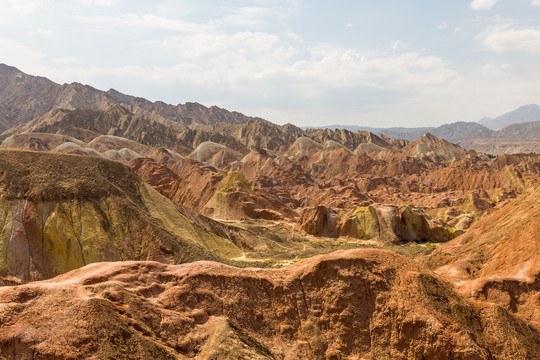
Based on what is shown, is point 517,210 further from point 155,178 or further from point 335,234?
point 155,178

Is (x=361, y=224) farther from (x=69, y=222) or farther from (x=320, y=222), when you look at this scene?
(x=69, y=222)

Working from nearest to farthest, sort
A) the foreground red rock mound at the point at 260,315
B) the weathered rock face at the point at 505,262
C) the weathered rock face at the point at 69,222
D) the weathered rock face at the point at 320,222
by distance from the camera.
Answer: the foreground red rock mound at the point at 260,315
the weathered rock face at the point at 505,262
the weathered rock face at the point at 69,222
the weathered rock face at the point at 320,222

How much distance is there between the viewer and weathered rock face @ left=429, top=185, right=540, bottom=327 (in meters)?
15.7

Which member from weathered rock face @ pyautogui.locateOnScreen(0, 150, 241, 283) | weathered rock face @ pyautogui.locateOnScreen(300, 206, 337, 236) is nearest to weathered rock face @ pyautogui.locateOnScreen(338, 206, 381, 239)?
weathered rock face @ pyautogui.locateOnScreen(300, 206, 337, 236)

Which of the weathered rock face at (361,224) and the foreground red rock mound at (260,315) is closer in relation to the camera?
the foreground red rock mound at (260,315)

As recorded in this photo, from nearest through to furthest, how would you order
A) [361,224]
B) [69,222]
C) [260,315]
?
[260,315] → [69,222] → [361,224]

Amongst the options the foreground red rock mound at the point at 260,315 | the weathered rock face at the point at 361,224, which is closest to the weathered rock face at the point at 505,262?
the foreground red rock mound at the point at 260,315

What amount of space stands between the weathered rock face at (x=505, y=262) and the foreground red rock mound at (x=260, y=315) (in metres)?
2.80

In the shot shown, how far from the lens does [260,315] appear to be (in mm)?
13844

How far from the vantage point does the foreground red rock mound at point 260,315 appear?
10836mm

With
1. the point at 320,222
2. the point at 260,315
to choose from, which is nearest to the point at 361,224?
the point at 320,222

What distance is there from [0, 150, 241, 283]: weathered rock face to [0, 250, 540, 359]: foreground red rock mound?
14.3 meters

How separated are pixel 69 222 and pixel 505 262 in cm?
2700

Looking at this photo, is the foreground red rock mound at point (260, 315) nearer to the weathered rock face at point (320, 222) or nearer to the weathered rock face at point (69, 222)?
the weathered rock face at point (69, 222)
